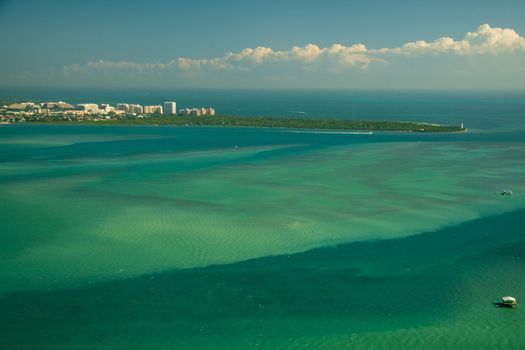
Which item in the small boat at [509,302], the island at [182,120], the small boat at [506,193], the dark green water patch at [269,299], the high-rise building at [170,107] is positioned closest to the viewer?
the dark green water patch at [269,299]

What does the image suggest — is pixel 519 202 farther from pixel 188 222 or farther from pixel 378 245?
pixel 188 222

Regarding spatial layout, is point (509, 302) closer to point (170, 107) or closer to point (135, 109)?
point (135, 109)

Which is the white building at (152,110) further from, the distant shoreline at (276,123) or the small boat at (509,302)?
the small boat at (509,302)

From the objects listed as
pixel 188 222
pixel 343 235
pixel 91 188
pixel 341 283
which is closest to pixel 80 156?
pixel 91 188

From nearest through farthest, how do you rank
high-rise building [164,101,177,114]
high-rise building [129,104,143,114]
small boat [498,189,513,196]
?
small boat [498,189,513,196] < high-rise building [129,104,143,114] < high-rise building [164,101,177,114]

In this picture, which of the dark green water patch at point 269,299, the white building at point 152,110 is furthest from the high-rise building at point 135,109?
the dark green water patch at point 269,299

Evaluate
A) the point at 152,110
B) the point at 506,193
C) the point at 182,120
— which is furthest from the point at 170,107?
the point at 506,193

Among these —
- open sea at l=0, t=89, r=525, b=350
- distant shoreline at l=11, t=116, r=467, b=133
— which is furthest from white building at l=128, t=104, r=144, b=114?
open sea at l=0, t=89, r=525, b=350

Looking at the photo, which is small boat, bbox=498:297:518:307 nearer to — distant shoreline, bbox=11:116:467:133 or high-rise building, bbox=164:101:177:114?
distant shoreline, bbox=11:116:467:133

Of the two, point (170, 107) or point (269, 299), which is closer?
point (269, 299)
